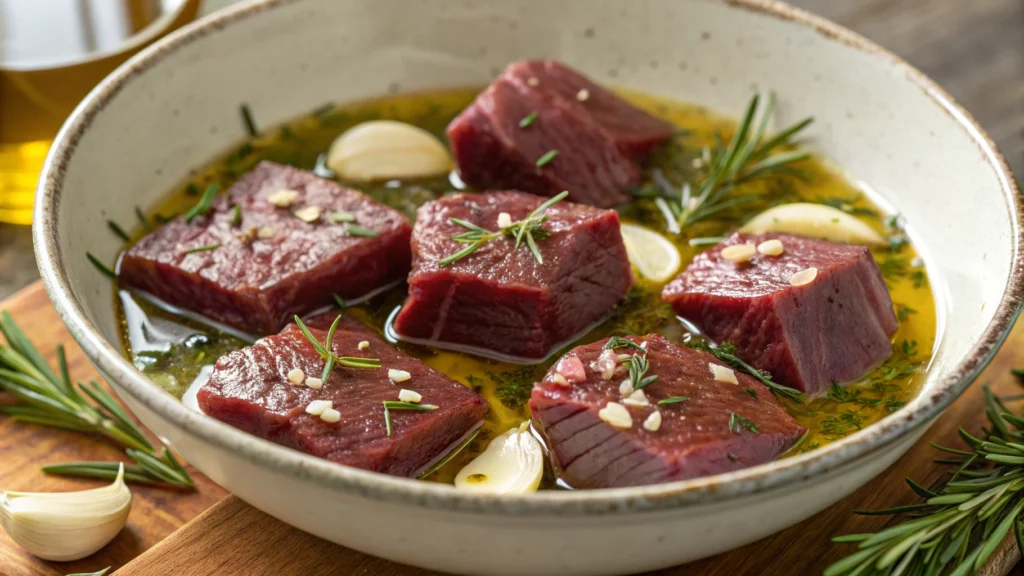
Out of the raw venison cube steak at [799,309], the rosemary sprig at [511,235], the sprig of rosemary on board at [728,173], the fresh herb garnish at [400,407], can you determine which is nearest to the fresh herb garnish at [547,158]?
the sprig of rosemary on board at [728,173]

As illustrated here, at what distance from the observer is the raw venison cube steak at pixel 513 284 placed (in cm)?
272

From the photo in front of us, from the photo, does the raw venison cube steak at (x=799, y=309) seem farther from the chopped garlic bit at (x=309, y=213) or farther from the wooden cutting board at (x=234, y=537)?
the chopped garlic bit at (x=309, y=213)

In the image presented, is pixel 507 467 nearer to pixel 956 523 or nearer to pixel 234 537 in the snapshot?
pixel 234 537

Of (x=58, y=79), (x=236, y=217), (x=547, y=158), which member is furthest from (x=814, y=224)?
(x=58, y=79)

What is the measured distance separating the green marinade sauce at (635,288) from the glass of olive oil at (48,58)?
26.8 inches

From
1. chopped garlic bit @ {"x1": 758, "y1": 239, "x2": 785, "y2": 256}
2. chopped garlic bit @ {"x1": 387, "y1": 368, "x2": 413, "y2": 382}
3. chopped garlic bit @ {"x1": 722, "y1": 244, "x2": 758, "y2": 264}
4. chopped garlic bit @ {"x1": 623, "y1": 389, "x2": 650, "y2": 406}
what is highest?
chopped garlic bit @ {"x1": 758, "y1": 239, "x2": 785, "y2": 256}

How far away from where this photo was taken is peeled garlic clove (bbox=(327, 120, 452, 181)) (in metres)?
3.46

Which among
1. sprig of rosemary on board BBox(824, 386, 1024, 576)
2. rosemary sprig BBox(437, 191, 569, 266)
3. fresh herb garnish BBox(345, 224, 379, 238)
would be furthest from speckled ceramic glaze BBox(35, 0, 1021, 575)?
rosemary sprig BBox(437, 191, 569, 266)

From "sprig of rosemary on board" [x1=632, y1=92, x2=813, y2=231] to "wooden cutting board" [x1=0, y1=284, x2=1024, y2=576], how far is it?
3.17ft

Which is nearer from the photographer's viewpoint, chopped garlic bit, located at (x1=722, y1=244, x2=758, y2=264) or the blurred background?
chopped garlic bit, located at (x1=722, y1=244, x2=758, y2=264)

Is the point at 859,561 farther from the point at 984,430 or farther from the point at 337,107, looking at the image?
the point at 337,107

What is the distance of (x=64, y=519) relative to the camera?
Answer: 2.41 meters

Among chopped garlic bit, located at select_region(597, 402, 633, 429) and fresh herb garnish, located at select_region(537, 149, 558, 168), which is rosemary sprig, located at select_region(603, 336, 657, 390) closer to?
chopped garlic bit, located at select_region(597, 402, 633, 429)

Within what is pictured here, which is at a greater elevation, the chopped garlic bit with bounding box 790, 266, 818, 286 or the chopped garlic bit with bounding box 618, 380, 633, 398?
the chopped garlic bit with bounding box 790, 266, 818, 286
